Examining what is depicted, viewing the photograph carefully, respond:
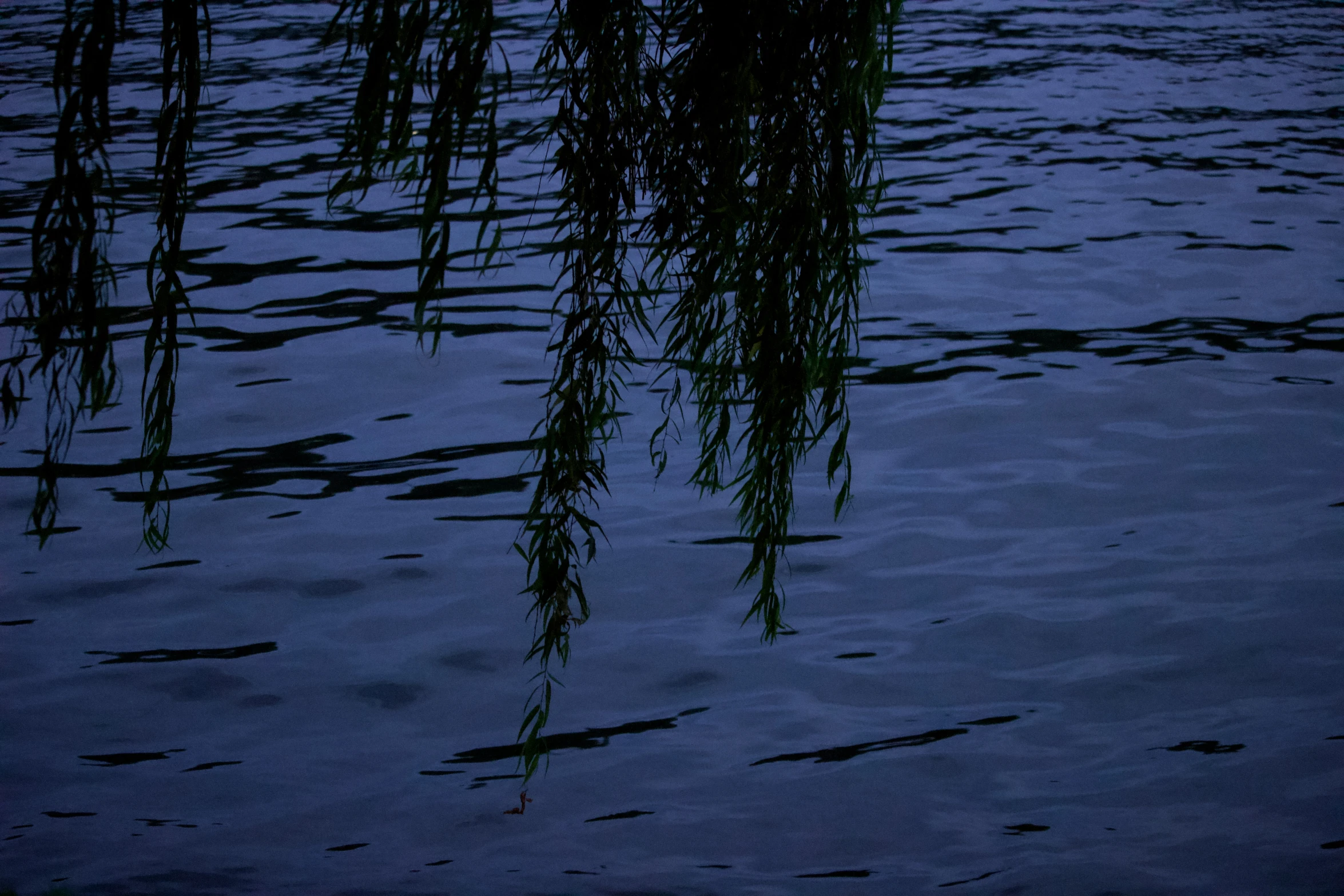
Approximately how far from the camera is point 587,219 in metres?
2.19

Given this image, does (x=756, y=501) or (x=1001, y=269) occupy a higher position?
(x=756, y=501)

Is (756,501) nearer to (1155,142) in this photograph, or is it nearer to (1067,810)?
(1067,810)

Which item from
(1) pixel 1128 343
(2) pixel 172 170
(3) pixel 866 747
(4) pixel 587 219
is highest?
(2) pixel 172 170

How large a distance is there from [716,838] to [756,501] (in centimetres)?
162

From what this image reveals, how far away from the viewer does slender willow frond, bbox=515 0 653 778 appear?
2.10 metres

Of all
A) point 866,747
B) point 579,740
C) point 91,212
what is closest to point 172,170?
point 91,212

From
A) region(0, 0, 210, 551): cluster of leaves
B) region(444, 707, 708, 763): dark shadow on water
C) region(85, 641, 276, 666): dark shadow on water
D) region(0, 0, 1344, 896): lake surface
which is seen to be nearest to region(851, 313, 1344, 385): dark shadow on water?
region(0, 0, 1344, 896): lake surface

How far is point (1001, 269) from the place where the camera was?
8.66 meters

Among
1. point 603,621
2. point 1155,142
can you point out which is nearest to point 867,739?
point 603,621

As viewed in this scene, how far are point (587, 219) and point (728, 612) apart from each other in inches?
117

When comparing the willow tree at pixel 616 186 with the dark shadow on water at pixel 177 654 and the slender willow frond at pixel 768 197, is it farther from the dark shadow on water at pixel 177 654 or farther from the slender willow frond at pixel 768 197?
the dark shadow on water at pixel 177 654

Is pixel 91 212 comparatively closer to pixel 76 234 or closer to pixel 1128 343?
pixel 76 234

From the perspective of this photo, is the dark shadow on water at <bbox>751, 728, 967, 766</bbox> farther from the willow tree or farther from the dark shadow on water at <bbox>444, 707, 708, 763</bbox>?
the willow tree

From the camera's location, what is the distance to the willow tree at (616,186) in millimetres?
1841
